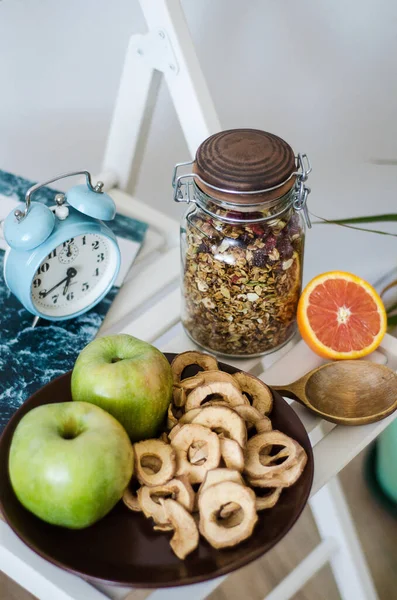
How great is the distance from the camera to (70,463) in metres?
0.53

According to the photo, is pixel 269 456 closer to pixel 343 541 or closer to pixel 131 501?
pixel 131 501

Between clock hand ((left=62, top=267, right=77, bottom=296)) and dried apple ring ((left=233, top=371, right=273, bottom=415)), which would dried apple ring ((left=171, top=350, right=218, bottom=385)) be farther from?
clock hand ((left=62, top=267, right=77, bottom=296))

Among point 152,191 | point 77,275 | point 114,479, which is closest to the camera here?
point 114,479

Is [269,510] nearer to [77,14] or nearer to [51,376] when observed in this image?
[51,376]

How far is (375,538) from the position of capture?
130 cm

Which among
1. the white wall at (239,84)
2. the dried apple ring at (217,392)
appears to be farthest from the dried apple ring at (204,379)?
the white wall at (239,84)

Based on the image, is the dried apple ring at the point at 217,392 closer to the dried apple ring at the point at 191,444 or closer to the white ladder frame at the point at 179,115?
the dried apple ring at the point at 191,444

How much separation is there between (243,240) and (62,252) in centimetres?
22

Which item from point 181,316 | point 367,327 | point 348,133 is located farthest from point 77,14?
point 367,327

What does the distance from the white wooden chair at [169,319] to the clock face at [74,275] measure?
0.16ft

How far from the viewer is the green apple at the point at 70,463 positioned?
54cm

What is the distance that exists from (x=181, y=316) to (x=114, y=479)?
0.33 meters

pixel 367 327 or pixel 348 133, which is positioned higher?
pixel 367 327

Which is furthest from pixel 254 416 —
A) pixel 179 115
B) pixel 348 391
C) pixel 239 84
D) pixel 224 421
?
pixel 239 84
